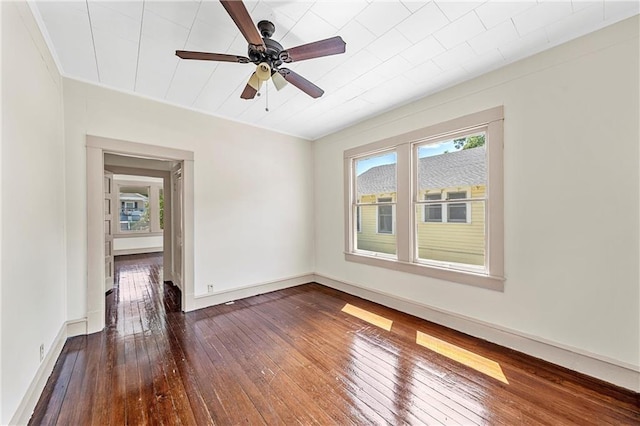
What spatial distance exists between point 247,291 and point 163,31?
354 cm

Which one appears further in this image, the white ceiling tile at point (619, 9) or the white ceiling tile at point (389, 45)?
the white ceiling tile at point (389, 45)

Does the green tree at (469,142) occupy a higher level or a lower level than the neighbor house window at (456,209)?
higher

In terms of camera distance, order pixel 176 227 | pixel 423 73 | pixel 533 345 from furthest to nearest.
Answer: pixel 176 227, pixel 423 73, pixel 533 345

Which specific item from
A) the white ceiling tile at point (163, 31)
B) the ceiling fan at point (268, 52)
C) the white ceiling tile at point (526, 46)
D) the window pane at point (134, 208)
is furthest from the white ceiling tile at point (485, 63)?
the window pane at point (134, 208)

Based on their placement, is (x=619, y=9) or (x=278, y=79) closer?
(x=619, y=9)

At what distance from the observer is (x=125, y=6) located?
6.21 feet

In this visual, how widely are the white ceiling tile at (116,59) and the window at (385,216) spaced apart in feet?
11.3

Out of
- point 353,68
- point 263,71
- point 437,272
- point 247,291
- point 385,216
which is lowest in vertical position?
point 247,291

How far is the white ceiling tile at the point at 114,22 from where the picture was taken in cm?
193

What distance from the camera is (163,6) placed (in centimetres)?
189

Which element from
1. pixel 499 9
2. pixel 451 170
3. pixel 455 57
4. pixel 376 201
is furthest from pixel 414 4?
pixel 376 201

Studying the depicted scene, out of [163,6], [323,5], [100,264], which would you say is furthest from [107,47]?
[100,264]

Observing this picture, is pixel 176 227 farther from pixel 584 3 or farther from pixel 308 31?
pixel 584 3

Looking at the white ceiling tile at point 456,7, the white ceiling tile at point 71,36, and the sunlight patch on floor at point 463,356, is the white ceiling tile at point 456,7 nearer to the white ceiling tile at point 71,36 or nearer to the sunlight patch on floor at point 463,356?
the white ceiling tile at point 71,36
